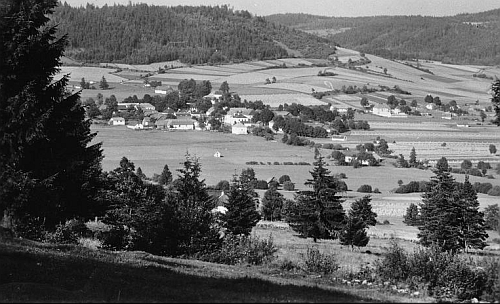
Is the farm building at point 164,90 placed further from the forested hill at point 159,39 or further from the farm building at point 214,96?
the forested hill at point 159,39

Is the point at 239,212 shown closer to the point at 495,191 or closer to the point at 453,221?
the point at 453,221

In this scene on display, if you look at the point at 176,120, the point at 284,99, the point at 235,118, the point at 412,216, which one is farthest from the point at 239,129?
the point at 412,216

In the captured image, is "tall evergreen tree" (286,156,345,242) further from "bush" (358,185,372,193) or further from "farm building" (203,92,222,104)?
"farm building" (203,92,222,104)

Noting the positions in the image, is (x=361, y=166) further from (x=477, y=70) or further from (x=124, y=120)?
(x=477, y=70)

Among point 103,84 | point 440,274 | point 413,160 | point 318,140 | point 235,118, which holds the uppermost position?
point 103,84

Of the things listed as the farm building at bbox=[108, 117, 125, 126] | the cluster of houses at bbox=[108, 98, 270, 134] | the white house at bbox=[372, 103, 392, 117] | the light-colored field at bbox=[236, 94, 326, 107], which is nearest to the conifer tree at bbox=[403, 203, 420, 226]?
the cluster of houses at bbox=[108, 98, 270, 134]

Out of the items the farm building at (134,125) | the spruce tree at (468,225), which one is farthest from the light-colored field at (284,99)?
the spruce tree at (468,225)
